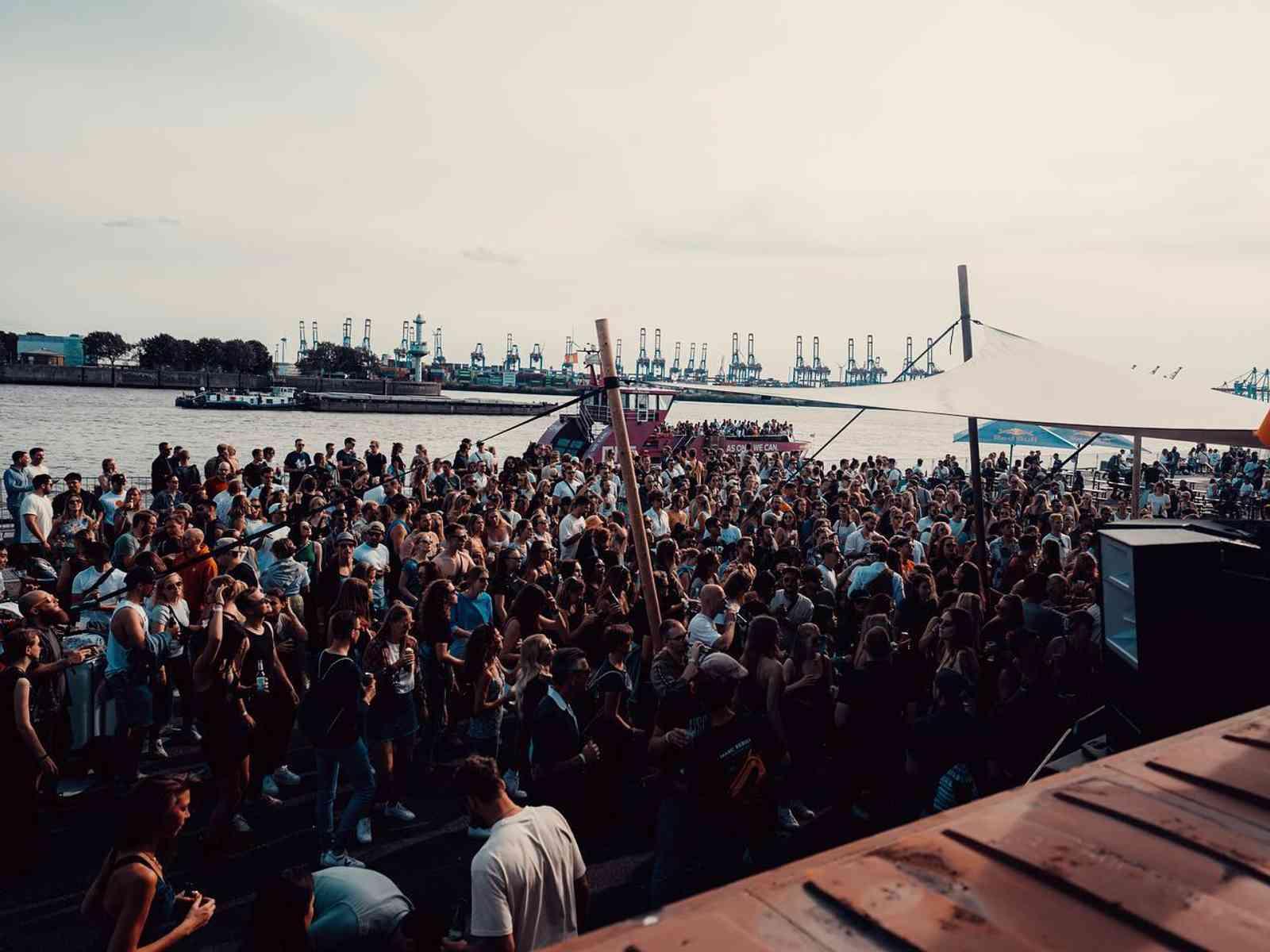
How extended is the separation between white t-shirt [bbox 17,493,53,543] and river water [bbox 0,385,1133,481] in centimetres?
3180

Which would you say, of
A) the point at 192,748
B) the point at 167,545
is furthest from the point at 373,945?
the point at 167,545

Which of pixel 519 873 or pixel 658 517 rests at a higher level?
pixel 658 517

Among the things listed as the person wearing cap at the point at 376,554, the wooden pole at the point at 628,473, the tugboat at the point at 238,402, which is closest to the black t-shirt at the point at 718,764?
the wooden pole at the point at 628,473

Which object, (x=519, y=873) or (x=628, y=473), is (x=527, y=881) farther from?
(x=628, y=473)

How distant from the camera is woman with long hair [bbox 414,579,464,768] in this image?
664 centimetres

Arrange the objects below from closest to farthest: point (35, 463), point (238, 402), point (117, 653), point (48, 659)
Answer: point (48, 659) < point (117, 653) < point (35, 463) < point (238, 402)

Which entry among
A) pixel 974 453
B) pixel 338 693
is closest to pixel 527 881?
pixel 338 693

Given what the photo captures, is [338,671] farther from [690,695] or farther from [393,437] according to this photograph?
[393,437]

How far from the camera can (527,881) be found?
123 inches

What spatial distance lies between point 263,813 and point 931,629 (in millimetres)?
4790

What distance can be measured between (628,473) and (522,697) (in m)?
1.63

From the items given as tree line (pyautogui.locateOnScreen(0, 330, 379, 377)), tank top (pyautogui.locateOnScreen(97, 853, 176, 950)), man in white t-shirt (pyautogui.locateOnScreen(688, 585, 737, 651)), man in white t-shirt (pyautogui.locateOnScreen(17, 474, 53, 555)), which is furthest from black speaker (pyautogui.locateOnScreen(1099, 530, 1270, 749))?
tree line (pyautogui.locateOnScreen(0, 330, 379, 377))

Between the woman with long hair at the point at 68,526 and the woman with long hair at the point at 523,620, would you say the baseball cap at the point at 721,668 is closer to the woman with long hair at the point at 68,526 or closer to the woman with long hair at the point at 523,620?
the woman with long hair at the point at 523,620

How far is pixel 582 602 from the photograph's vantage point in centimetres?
757
